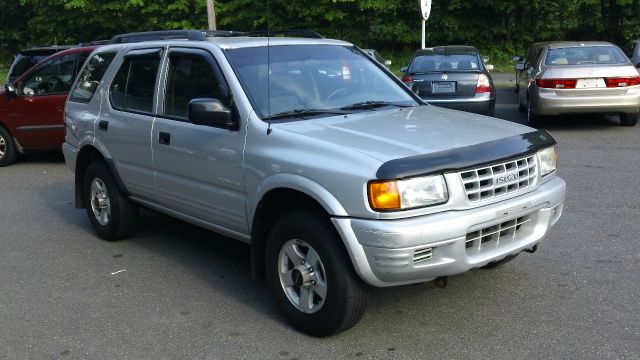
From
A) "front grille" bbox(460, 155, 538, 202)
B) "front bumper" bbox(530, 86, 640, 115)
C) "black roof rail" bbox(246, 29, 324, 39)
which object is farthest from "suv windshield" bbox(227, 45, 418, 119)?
"front bumper" bbox(530, 86, 640, 115)

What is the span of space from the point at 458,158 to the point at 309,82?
4.98ft

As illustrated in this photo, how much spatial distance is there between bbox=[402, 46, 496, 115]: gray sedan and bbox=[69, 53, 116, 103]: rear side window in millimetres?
6656

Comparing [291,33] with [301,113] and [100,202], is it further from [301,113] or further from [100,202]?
[100,202]

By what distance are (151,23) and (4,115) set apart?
26826mm

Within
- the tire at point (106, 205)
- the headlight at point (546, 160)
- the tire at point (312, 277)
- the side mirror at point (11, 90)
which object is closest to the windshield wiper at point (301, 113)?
the tire at point (312, 277)

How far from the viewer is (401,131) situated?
4.40 metres

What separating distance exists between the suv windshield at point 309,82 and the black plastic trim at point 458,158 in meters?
1.12

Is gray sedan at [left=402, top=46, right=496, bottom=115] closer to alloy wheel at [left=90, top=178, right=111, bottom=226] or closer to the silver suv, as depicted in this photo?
the silver suv

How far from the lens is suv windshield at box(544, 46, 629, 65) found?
12.0 m

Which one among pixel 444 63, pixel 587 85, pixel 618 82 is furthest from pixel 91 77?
pixel 618 82

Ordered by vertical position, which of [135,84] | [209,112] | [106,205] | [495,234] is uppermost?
[135,84]

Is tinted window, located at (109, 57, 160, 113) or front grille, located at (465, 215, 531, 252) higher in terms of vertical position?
tinted window, located at (109, 57, 160, 113)

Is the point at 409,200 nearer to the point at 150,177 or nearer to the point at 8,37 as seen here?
the point at 150,177

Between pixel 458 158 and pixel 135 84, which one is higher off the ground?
pixel 135 84
